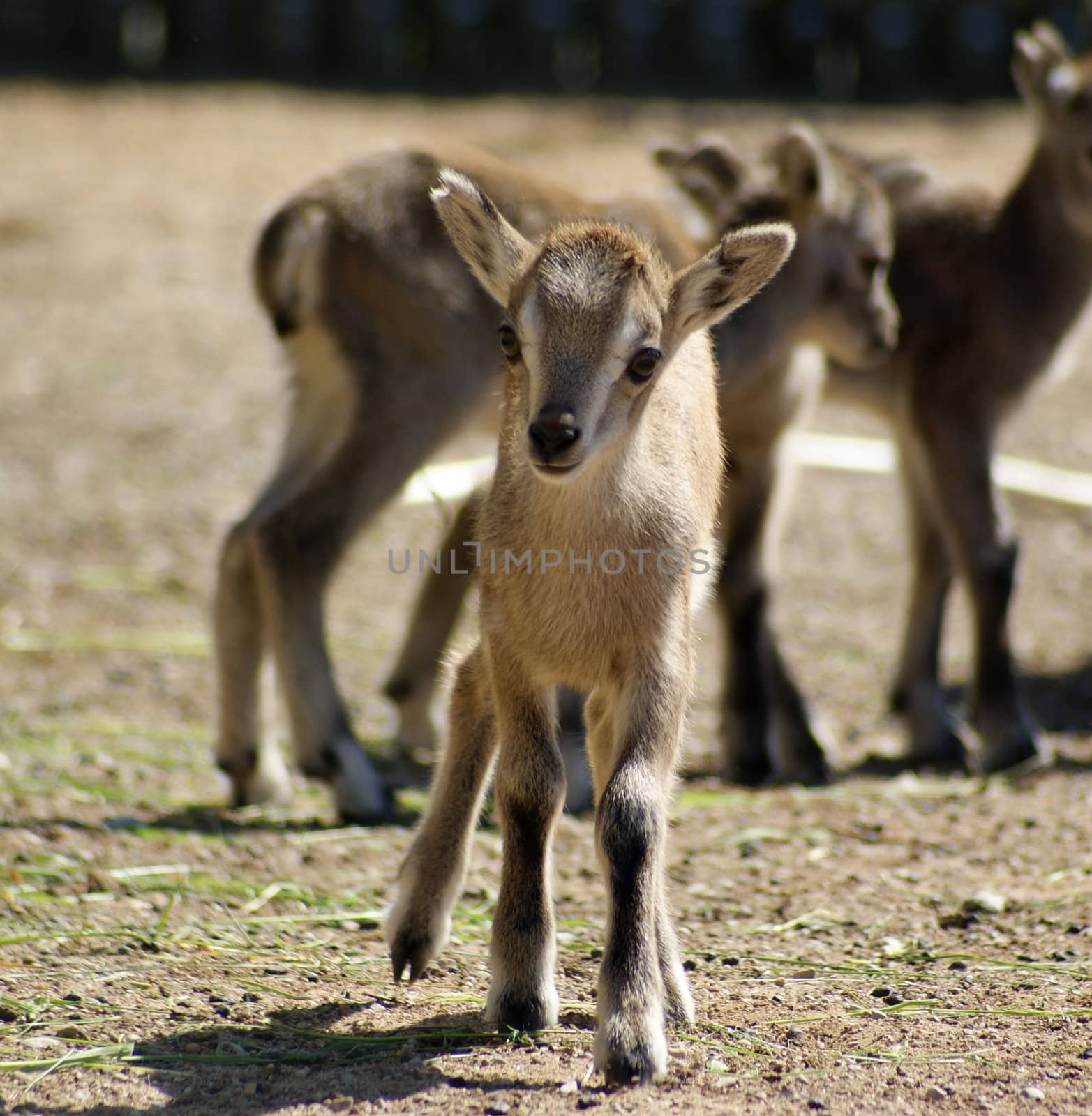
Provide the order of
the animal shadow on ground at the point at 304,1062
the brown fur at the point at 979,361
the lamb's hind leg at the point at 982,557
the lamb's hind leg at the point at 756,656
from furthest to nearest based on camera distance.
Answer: the brown fur at the point at 979,361 < the lamb's hind leg at the point at 982,557 < the lamb's hind leg at the point at 756,656 < the animal shadow on ground at the point at 304,1062

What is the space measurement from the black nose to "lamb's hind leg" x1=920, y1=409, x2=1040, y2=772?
365cm

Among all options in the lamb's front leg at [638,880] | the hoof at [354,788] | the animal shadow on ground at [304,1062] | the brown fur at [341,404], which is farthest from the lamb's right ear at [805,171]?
the animal shadow on ground at [304,1062]

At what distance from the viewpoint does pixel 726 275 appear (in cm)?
411

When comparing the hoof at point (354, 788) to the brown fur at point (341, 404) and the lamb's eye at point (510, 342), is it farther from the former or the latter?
the lamb's eye at point (510, 342)

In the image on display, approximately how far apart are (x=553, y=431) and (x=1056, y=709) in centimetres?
444

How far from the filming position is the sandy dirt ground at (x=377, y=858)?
12.2 feet

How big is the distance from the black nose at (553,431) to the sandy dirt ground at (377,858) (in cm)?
138

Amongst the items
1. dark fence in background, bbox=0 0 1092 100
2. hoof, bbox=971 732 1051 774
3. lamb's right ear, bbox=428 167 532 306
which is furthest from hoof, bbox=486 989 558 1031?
dark fence in background, bbox=0 0 1092 100

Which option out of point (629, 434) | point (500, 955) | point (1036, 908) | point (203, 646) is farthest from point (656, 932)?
point (203, 646)

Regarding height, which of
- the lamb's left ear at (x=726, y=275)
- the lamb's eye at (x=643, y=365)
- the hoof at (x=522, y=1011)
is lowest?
the hoof at (x=522, y=1011)

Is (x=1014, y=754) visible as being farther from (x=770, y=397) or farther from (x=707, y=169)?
(x=707, y=169)

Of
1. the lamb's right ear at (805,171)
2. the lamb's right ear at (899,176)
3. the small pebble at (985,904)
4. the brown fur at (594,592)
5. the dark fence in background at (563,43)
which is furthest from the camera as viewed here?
the dark fence in background at (563,43)

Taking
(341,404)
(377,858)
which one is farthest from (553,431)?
(341,404)

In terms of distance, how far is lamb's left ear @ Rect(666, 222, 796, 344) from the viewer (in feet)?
13.4
